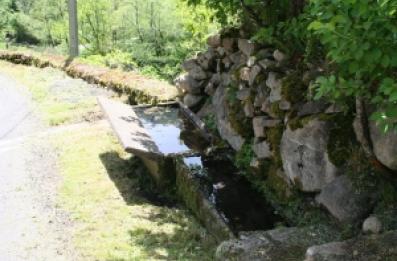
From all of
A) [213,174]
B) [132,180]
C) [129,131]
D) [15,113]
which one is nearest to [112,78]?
[15,113]

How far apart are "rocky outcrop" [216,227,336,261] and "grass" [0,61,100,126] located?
7551mm

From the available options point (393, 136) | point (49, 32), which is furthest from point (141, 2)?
point (393, 136)

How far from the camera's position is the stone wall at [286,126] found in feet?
18.4

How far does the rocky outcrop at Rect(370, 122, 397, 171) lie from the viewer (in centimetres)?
487

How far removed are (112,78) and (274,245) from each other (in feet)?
35.0

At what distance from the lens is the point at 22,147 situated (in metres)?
10.3

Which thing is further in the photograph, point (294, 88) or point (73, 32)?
point (73, 32)

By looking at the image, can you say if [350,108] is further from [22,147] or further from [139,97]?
[139,97]

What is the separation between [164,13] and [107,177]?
2966cm

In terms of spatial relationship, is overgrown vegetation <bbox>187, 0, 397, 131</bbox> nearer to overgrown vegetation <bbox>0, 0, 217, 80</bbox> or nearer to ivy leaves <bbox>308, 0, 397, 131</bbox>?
ivy leaves <bbox>308, 0, 397, 131</bbox>

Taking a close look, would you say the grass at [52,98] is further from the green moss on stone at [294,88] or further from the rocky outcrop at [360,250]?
the rocky outcrop at [360,250]

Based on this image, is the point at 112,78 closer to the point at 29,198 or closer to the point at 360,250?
the point at 29,198

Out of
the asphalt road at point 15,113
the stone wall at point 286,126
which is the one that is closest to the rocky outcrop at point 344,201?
the stone wall at point 286,126

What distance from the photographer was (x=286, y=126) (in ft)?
21.4
